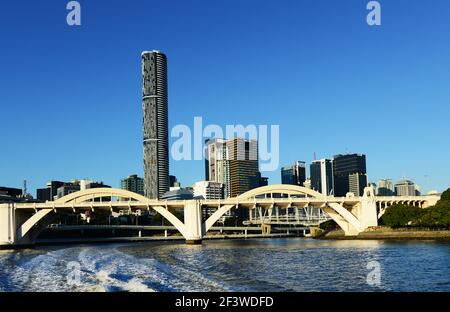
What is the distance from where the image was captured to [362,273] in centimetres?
4181

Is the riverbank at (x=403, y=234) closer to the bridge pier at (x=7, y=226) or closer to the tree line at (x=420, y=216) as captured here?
the tree line at (x=420, y=216)

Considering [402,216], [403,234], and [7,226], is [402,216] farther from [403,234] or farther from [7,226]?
[7,226]

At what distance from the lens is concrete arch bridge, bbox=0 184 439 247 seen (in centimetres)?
10894

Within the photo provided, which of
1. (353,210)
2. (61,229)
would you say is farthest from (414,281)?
(61,229)

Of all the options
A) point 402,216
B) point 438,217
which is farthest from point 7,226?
point 438,217

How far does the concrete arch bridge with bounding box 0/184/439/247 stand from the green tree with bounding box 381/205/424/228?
3792 millimetres

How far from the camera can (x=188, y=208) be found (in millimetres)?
108375

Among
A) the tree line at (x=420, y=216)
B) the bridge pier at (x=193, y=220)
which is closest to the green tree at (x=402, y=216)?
the tree line at (x=420, y=216)

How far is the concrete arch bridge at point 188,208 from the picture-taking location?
109 meters

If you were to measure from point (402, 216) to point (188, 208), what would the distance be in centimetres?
3894

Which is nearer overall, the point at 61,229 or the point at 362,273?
the point at 362,273

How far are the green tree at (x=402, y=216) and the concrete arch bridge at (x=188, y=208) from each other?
3.79 metres
